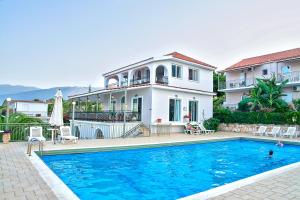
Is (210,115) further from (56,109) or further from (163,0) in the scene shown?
(56,109)

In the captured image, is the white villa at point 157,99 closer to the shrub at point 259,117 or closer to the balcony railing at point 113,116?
the balcony railing at point 113,116

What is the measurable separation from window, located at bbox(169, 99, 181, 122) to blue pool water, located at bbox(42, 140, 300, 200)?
8.45 m

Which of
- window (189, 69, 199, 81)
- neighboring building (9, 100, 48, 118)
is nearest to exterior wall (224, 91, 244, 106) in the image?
window (189, 69, 199, 81)

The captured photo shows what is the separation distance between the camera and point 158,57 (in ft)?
72.1

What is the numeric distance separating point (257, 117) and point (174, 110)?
8163 mm

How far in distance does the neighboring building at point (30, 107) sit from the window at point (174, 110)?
39854 millimetres

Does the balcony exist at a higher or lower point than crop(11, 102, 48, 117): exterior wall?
higher

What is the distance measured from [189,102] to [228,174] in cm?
1538

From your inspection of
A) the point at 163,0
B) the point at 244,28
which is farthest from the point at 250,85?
the point at 163,0

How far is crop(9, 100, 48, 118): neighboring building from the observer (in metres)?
52.1

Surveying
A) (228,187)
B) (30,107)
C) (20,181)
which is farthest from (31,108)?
(228,187)

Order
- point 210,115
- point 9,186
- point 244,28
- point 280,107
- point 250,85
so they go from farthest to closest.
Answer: point 250,85 < point 210,115 < point 280,107 < point 244,28 < point 9,186

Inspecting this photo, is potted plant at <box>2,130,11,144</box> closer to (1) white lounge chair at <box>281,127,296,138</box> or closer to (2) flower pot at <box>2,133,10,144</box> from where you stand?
(2) flower pot at <box>2,133,10,144</box>

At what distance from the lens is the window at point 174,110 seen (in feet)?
73.2
